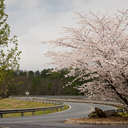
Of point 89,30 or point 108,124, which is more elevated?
point 89,30

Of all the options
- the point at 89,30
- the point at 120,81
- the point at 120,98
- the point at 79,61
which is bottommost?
the point at 120,98

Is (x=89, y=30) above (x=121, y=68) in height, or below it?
above

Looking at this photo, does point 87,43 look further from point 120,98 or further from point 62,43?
point 120,98

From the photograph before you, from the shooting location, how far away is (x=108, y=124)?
13266 mm

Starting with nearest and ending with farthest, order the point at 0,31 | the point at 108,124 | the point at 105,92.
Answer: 1. the point at 0,31
2. the point at 108,124
3. the point at 105,92

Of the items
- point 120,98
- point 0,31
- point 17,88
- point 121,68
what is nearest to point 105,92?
point 120,98

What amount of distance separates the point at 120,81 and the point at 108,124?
8.80 ft

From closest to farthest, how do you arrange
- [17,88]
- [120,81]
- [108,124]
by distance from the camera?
[108,124] < [120,81] < [17,88]

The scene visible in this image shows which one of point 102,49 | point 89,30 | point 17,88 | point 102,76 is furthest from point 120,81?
point 17,88

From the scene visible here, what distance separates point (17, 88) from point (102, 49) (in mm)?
86900

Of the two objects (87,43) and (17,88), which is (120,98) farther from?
(17,88)

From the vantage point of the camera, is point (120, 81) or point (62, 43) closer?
point (120, 81)

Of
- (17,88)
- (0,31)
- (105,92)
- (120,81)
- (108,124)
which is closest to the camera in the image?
(0,31)

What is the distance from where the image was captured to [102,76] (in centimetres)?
1445
